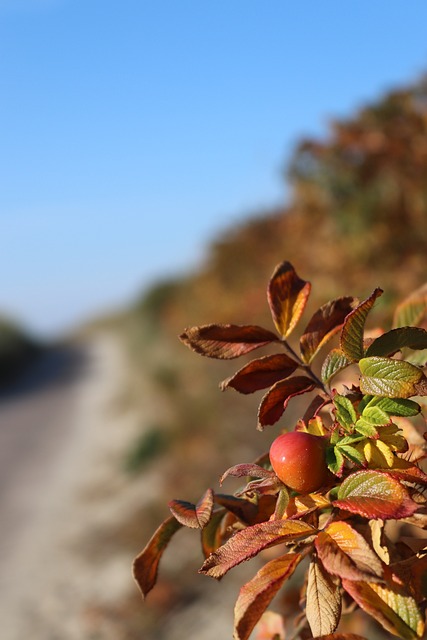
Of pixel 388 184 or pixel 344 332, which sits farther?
pixel 388 184

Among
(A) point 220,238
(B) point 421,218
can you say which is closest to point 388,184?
(B) point 421,218

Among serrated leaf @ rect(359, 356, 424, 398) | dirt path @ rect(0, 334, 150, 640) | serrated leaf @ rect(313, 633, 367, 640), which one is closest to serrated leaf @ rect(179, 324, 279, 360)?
serrated leaf @ rect(359, 356, 424, 398)

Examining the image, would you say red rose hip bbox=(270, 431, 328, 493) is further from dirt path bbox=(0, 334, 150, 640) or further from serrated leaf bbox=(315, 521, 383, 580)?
dirt path bbox=(0, 334, 150, 640)

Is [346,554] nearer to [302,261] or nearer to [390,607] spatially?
[390,607]

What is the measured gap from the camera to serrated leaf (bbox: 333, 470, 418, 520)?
0.48 metres

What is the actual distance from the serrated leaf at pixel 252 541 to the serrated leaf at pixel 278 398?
88mm

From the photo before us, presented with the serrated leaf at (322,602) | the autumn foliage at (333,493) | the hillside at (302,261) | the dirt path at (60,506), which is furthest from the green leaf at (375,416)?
the dirt path at (60,506)

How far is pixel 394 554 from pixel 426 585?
4 cm

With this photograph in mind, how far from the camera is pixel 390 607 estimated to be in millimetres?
481

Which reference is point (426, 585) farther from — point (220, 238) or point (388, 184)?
point (220, 238)

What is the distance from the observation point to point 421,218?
2752 millimetres

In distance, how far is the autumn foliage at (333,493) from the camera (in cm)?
49

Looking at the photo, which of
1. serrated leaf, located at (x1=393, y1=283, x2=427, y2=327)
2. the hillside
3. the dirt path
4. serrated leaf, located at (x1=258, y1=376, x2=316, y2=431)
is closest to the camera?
serrated leaf, located at (x1=258, y1=376, x2=316, y2=431)

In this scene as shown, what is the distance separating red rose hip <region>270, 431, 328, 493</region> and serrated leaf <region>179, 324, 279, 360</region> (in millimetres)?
96
